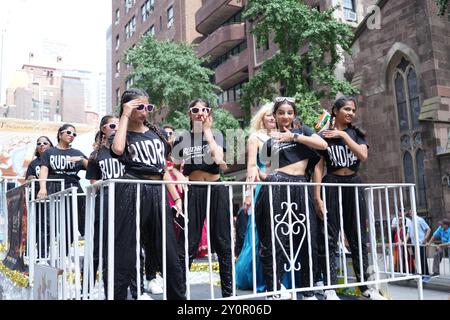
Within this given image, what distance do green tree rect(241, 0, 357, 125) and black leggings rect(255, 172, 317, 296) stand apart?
10.3 meters

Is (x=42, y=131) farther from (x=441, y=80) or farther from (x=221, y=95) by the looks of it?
(x=441, y=80)

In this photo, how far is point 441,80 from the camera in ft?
52.7

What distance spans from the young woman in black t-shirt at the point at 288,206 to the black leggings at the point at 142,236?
0.98m

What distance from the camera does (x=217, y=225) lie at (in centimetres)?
417

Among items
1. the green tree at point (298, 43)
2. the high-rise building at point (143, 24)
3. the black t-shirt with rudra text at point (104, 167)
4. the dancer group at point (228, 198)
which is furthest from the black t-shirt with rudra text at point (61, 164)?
the high-rise building at point (143, 24)

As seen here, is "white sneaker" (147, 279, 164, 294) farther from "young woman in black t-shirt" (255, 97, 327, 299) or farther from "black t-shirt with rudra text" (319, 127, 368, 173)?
"black t-shirt with rudra text" (319, 127, 368, 173)

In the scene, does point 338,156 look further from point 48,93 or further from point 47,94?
point 48,93

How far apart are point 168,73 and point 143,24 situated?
67.0 ft

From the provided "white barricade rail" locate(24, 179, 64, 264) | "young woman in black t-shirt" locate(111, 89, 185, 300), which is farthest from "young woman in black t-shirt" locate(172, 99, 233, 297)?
"white barricade rail" locate(24, 179, 64, 264)

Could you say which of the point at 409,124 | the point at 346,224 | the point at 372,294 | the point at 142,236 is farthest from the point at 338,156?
the point at 409,124

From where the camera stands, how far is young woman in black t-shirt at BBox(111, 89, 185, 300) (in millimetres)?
3373

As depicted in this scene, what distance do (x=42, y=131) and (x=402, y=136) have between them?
69.3 feet

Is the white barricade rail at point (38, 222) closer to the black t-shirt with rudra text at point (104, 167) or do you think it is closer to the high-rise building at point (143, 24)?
the black t-shirt with rudra text at point (104, 167)
